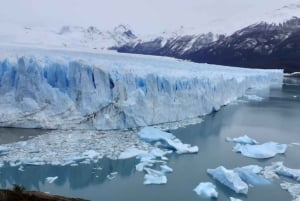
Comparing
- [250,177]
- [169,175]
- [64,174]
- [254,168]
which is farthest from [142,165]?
[254,168]

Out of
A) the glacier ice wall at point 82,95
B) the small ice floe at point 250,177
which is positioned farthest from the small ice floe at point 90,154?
the small ice floe at point 250,177

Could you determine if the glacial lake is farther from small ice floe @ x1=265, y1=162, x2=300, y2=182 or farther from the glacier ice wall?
the glacier ice wall

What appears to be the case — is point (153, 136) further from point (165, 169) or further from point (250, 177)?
point (250, 177)

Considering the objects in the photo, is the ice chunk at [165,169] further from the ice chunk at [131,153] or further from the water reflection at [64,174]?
the ice chunk at [131,153]

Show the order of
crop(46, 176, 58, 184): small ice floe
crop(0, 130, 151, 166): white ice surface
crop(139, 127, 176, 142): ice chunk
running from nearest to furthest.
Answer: crop(46, 176, 58, 184): small ice floe, crop(0, 130, 151, 166): white ice surface, crop(139, 127, 176, 142): ice chunk

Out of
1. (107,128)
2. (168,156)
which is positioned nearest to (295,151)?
(168,156)

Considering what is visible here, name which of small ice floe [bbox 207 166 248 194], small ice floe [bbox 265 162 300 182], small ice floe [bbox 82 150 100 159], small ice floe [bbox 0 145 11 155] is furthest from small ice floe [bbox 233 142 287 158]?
small ice floe [bbox 0 145 11 155]
